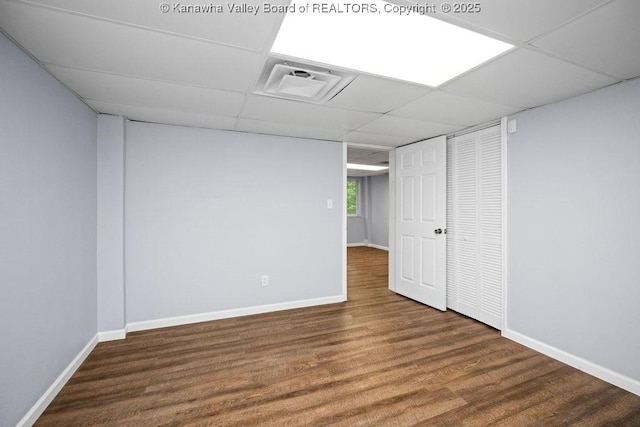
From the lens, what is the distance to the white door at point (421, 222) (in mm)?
3635

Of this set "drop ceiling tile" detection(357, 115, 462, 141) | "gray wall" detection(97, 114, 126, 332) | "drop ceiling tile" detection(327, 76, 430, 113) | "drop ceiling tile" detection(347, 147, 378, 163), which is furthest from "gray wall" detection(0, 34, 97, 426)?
"drop ceiling tile" detection(347, 147, 378, 163)

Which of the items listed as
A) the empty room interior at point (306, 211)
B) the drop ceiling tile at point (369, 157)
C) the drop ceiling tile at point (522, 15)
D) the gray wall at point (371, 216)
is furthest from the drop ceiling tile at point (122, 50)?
the gray wall at point (371, 216)

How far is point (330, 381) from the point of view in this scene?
215cm

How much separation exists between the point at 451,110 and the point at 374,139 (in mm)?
1258

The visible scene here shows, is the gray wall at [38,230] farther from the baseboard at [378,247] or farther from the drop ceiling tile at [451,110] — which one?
the baseboard at [378,247]

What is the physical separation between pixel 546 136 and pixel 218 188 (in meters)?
3.35

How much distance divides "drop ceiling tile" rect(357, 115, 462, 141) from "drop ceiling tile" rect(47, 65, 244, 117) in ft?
4.76

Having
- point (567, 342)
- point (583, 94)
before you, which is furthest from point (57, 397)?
point (583, 94)

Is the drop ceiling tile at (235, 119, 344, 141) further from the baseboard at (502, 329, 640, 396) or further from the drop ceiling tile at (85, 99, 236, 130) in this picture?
the baseboard at (502, 329, 640, 396)

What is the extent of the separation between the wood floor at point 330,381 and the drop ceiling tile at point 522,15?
2243 millimetres

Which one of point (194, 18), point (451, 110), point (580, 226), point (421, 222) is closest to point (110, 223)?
point (194, 18)

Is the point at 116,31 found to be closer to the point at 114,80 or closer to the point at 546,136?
the point at 114,80

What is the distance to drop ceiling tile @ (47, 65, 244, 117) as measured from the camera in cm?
200

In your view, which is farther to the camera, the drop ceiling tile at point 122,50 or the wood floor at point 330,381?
the wood floor at point 330,381
